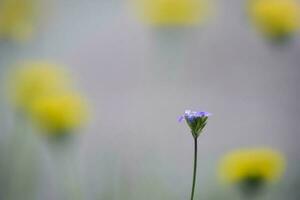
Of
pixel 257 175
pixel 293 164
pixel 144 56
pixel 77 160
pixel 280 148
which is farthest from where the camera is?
pixel 144 56

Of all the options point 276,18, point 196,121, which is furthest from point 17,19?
point 196,121

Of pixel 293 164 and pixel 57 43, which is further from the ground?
pixel 57 43

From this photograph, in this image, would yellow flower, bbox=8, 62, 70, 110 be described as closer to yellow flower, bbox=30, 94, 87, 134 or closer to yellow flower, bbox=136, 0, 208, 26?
yellow flower, bbox=30, 94, 87, 134

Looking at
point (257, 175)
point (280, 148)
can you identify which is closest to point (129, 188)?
point (257, 175)

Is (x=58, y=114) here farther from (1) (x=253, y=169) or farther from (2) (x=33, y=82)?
(1) (x=253, y=169)

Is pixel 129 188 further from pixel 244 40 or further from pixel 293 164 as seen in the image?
pixel 244 40

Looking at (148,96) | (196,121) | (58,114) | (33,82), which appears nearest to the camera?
(196,121)

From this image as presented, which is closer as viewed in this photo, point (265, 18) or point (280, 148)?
point (265, 18)

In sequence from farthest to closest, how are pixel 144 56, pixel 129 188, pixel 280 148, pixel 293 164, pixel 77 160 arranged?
pixel 144 56, pixel 77 160, pixel 280 148, pixel 293 164, pixel 129 188
